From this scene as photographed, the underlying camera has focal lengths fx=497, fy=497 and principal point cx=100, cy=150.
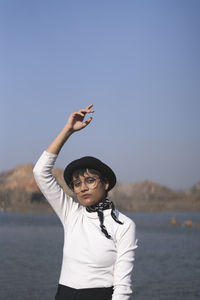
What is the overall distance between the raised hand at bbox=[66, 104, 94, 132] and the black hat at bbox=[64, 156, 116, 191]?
12 cm

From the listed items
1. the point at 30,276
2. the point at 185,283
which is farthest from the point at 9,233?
the point at 185,283

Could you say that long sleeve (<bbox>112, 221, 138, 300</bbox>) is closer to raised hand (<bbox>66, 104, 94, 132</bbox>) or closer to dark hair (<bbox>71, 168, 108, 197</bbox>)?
dark hair (<bbox>71, 168, 108, 197</bbox>)

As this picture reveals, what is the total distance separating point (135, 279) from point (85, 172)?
41.8 feet

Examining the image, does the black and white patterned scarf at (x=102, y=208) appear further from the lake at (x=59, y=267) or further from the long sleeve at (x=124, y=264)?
the lake at (x=59, y=267)

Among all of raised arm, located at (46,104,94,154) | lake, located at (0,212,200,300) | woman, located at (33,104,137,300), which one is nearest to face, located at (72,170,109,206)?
woman, located at (33,104,137,300)

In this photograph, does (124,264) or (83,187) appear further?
(83,187)

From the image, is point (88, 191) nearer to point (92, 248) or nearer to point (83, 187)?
point (83, 187)

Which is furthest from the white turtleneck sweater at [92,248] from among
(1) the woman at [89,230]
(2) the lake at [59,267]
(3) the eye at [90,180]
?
(2) the lake at [59,267]

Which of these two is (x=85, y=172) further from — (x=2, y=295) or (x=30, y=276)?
(x=30, y=276)

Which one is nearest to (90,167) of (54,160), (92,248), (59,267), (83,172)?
(83,172)

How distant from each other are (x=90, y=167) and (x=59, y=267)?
14.9 meters

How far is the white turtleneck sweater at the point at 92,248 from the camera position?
5.71 ft

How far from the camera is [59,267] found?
53.2 feet

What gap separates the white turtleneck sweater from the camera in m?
1.74
